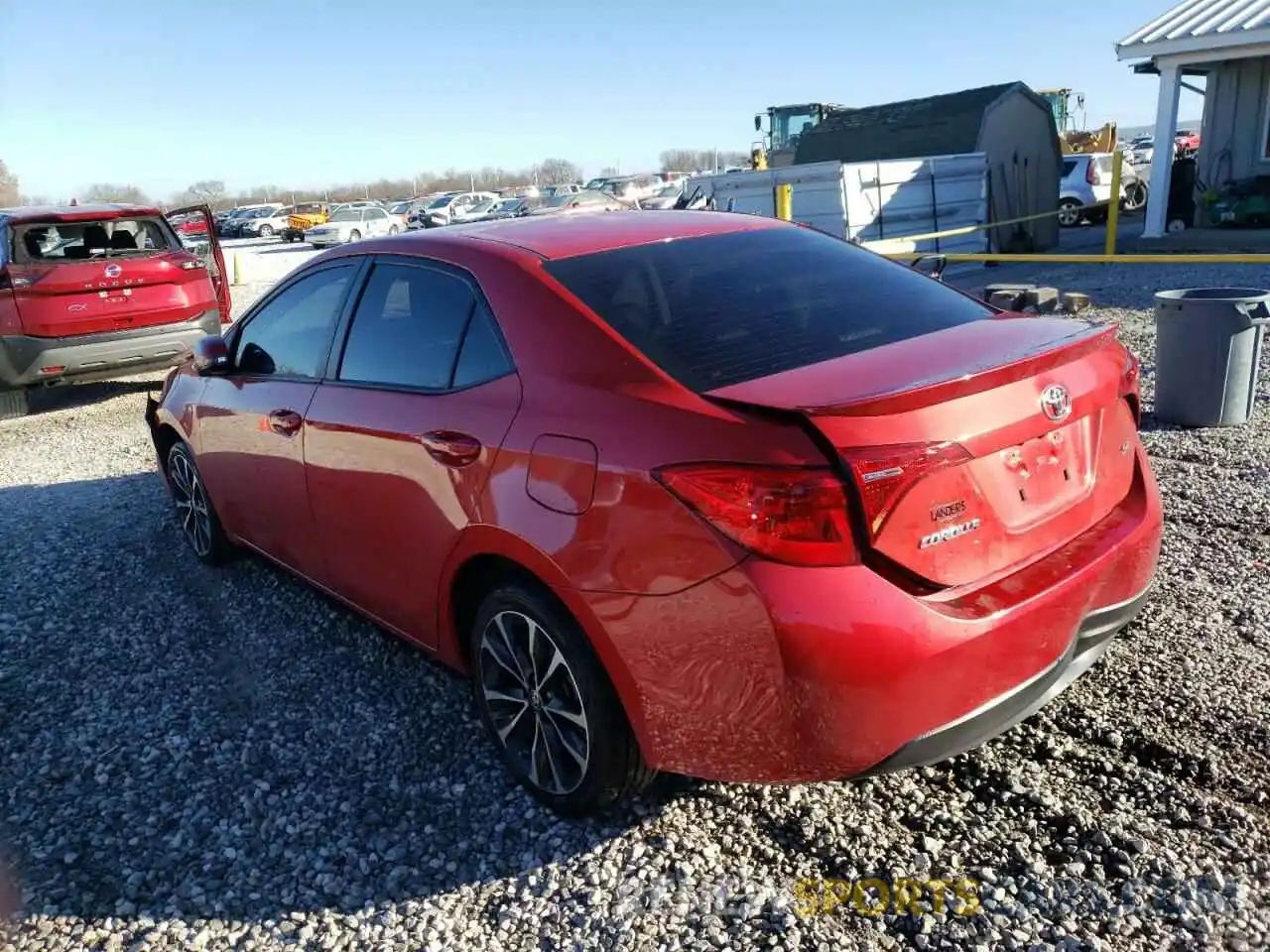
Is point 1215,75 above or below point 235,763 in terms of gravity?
above

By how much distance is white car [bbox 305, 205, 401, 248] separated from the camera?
35938mm

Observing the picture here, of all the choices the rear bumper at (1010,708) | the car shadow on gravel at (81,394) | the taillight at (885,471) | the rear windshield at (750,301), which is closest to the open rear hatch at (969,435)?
the taillight at (885,471)

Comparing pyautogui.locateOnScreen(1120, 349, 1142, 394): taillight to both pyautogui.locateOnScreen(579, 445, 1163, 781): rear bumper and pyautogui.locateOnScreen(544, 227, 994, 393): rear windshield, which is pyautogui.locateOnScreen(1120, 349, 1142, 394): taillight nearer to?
pyautogui.locateOnScreen(544, 227, 994, 393): rear windshield

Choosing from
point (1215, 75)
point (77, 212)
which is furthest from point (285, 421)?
point (1215, 75)

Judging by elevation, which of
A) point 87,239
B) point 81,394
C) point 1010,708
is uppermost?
point 87,239

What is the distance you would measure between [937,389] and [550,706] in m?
1.40

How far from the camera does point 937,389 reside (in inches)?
89.4

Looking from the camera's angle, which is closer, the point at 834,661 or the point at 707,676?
the point at 834,661

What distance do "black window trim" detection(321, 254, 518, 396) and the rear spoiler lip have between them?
79 cm

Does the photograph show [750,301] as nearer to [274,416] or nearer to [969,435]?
[969,435]

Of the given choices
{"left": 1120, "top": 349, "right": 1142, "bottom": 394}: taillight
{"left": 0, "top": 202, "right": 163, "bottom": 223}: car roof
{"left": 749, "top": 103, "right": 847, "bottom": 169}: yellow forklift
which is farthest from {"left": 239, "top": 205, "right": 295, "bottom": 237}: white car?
{"left": 1120, "top": 349, "right": 1142, "bottom": 394}: taillight

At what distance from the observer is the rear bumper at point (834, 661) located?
2166 millimetres

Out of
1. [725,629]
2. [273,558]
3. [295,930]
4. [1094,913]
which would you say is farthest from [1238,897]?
[273,558]

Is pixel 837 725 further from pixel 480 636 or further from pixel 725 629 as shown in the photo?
pixel 480 636
